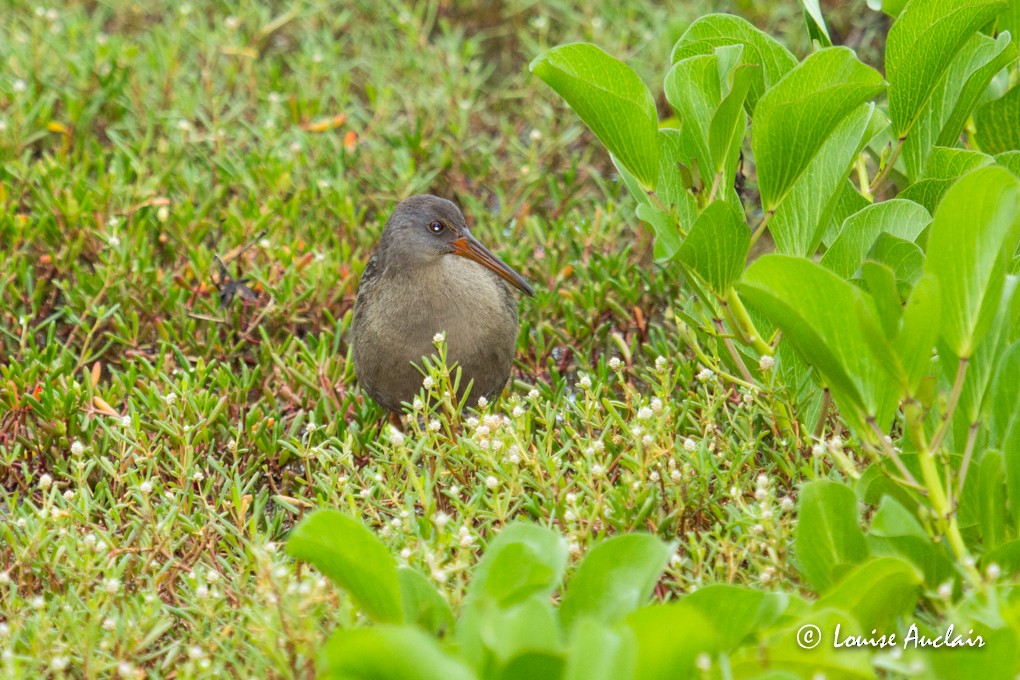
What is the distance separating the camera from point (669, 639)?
7.56 feet

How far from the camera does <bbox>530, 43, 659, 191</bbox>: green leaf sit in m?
3.34

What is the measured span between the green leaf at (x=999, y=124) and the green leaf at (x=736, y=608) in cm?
243

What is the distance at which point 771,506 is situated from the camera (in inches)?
123

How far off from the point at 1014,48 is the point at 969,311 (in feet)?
4.64

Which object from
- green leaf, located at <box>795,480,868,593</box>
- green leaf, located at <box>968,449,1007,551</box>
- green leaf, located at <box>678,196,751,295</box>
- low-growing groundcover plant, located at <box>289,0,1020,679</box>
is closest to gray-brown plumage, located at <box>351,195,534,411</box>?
low-growing groundcover plant, located at <box>289,0,1020,679</box>

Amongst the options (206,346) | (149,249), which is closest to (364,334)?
(206,346)

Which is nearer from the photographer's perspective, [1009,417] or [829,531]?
[829,531]

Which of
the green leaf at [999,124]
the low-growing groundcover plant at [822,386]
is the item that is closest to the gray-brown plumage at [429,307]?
the low-growing groundcover plant at [822,386]

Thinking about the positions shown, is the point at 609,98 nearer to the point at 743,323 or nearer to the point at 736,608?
the point at 743,323

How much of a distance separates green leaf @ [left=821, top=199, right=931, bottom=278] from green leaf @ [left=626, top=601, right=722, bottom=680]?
4.96 feet

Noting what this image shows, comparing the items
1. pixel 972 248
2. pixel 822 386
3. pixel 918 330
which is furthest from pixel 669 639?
pixel 822 386

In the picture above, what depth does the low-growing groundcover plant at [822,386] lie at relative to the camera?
2352 mm

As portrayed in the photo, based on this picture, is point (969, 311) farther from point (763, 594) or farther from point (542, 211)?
point (542, 211)

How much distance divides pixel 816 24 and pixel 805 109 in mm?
1068
